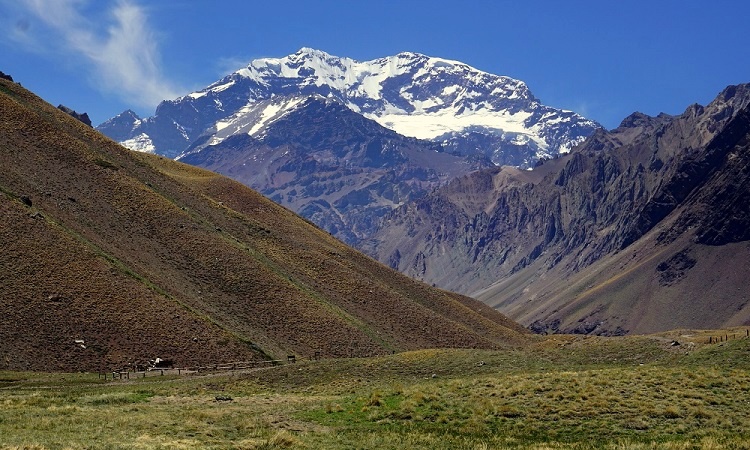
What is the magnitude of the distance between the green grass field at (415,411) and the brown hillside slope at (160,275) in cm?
2094

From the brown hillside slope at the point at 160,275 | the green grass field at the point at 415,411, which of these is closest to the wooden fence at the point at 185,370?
the brown hillside slope at the point at 160,275

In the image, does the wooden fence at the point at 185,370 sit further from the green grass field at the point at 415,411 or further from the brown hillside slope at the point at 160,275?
the green grass field at the point at 415,411

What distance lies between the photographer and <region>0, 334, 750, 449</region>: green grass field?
42156mm

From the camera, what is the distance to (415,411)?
1960 inches

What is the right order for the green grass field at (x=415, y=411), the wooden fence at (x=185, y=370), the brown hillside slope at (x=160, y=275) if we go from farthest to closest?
the brown hillside slope at (x=160, y=275) → the wooden fence at (x=185, y=370) → the green grass field at (x=415, y=411)

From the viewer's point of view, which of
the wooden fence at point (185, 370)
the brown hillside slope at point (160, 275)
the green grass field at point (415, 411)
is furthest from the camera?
the brown hillside slope at point (160, 275)

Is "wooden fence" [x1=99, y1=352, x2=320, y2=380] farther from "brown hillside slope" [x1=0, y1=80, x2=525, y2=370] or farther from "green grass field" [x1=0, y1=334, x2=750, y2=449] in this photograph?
"green grass field" [x1=0, y1=334, x2=750, y2=449]

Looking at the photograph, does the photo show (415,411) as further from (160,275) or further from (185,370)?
(160,275)

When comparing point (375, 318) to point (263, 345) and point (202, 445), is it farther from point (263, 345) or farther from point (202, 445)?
point (202, 445)

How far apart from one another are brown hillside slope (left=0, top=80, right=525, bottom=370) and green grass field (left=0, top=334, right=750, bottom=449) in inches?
825

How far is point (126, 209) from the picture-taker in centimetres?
11994

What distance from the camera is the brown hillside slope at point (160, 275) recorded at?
287ft

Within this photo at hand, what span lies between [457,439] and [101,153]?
106 meters

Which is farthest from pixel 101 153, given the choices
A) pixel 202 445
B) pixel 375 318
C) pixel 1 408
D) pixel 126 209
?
pixel 202 445
